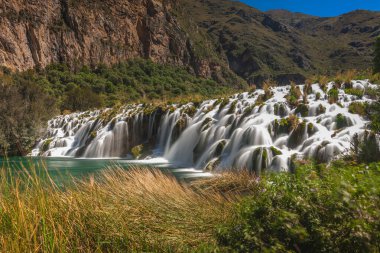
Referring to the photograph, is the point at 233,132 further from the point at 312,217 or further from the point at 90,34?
the point at 90,34

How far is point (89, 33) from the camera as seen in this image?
74438 millimetres

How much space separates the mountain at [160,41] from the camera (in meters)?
63.0

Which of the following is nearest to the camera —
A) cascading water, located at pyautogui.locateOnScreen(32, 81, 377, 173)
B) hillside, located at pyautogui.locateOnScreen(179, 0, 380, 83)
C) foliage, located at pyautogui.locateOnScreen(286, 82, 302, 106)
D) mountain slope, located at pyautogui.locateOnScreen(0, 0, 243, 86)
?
cascading water, located at pyautogui.locateOnScreen(32, 81, 377, 173)

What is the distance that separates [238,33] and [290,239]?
16290 cm

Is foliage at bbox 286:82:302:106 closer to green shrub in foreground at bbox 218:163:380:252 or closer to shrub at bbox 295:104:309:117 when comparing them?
shrub at bbox 295:104:309:117

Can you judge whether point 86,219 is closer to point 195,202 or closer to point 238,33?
point 195,202

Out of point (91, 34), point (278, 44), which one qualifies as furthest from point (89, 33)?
point (278, 44)

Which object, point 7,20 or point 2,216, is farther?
point 7,20

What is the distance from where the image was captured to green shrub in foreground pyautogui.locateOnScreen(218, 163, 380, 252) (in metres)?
2.16

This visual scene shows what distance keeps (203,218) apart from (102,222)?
4.00ft

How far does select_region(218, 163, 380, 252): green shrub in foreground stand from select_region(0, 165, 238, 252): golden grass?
45 centimetres

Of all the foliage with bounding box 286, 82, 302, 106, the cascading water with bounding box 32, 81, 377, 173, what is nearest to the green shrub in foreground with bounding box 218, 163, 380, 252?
the cascading water with bounding box 32, 81, 377, 173

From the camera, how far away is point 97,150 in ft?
71.1

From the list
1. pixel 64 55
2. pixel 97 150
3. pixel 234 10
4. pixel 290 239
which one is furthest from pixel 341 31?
pixel 290 239
